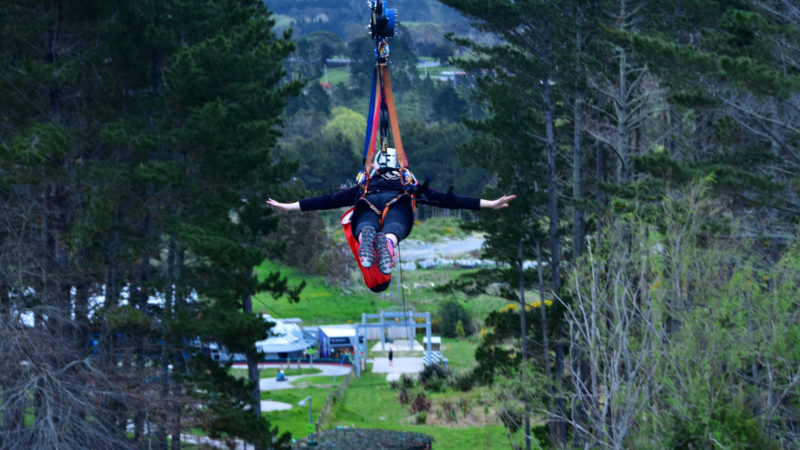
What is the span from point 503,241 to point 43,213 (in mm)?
13046

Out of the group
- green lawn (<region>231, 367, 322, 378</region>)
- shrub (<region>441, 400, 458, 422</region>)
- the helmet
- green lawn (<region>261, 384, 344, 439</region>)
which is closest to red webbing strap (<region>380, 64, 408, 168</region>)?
the helmet

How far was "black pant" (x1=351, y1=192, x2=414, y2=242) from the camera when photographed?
28.0 feet

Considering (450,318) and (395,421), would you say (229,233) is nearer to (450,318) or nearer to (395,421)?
(395,421)

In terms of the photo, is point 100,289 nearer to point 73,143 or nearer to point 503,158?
point 73,143

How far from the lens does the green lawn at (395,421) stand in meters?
30.9

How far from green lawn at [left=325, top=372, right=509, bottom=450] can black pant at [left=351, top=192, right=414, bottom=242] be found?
2241cm

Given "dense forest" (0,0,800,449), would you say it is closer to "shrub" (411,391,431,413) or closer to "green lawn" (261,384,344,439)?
"green lawn" (261,384,344,439)

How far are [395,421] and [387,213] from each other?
84.5 ft

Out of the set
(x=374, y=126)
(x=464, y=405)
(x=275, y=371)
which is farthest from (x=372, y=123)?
(x=275, y=371)

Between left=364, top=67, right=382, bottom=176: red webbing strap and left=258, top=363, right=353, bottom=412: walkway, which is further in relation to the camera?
left=258, top=363, right=353, bottom=412: walkway

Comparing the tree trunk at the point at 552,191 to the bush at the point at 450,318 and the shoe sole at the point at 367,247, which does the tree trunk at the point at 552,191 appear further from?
the bush at the point at 450,318

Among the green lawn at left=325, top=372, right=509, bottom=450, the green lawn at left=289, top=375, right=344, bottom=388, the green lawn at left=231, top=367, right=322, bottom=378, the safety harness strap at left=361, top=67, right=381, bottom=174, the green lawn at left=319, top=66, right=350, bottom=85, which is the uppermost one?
the green lawn at left=319, top=66, right=350, bottom=85

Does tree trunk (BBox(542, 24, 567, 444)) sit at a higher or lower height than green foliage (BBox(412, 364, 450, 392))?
higher

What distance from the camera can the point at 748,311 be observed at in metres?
17.5
